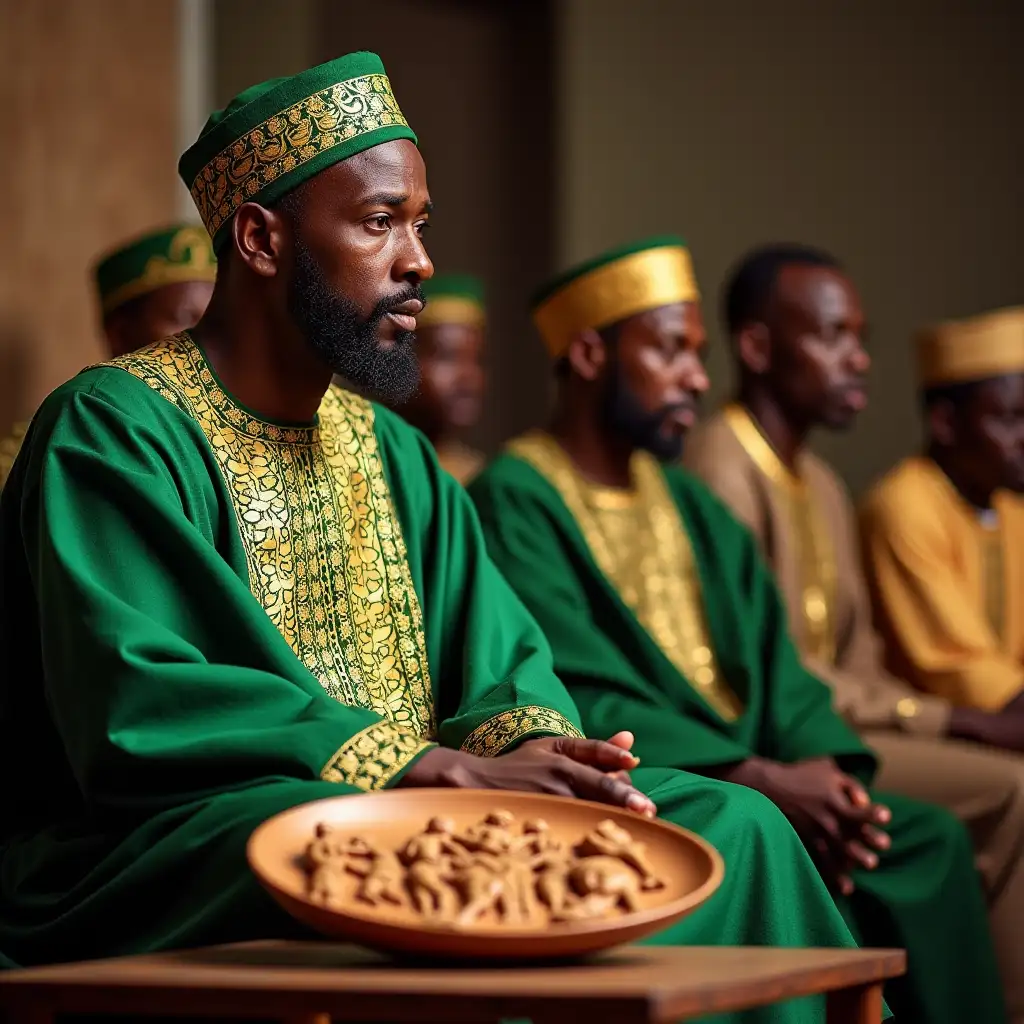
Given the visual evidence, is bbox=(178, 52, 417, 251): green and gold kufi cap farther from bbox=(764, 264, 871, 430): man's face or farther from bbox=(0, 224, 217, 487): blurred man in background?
bbox=(764, 264, 871, 430): man's face

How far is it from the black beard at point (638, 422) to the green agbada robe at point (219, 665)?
132 centimetres

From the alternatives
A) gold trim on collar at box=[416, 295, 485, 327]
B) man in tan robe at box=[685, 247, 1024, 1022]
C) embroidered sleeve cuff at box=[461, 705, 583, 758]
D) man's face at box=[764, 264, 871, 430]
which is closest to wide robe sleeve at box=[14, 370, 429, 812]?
embroidered sleeve cuff at box=[461, 705, 583, 758]

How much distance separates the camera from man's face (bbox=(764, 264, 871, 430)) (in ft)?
18.2

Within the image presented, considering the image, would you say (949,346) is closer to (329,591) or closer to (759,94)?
(759,94)

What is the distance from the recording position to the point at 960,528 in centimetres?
578

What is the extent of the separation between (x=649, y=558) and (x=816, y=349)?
144 cm

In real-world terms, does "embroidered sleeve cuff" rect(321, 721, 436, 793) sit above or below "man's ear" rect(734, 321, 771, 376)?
below

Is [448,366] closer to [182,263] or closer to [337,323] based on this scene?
[182,263]

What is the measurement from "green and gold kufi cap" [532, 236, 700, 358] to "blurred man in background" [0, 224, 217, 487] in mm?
989

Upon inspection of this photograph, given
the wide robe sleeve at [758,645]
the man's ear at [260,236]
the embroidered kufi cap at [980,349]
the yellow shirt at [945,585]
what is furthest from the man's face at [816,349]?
the man's ear at [260,236]

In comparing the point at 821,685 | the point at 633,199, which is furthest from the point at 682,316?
the point at 633,199

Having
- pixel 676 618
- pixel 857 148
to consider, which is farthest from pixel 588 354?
pixel 857 148

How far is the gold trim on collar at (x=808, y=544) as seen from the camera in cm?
523

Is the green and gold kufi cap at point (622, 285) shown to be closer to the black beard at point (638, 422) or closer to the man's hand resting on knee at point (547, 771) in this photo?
the black beard at point (638, 422)
